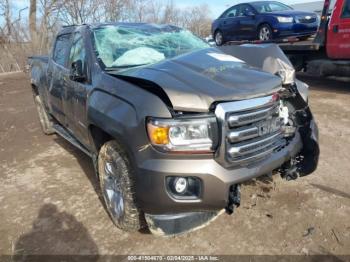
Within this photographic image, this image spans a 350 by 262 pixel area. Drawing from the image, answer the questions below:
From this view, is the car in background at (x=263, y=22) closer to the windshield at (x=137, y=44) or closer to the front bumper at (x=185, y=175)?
the windshield at (x=137, y=44)

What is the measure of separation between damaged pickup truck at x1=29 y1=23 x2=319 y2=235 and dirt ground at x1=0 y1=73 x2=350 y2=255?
1.11 ft

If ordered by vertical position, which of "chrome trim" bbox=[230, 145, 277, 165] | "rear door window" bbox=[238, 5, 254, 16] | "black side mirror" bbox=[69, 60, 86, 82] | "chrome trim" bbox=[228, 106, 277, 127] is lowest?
"chrome trim" bbox=[230, 145, 277, 165]

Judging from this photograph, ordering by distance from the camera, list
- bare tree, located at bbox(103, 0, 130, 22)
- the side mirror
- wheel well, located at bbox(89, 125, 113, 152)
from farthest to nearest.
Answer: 1. bare tree, located at bbox(103, 0, 130, 22)
2. the side mirror
3. wheel well, located at bbox(89, 125, 113, 152)

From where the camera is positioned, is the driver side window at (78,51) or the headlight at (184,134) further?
the driver side window at (78,51)

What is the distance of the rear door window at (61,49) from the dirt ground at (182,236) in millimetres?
1432

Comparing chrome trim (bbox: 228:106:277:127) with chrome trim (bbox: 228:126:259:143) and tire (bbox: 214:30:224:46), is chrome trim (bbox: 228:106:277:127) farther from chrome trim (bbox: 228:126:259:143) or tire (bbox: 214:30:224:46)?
tire (bbox: 214:30:224:46)

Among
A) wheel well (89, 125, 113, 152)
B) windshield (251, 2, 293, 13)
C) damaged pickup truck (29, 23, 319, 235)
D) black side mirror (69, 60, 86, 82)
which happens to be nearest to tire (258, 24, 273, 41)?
windshield (251, 2, 293, 13)

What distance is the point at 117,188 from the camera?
9.82ft

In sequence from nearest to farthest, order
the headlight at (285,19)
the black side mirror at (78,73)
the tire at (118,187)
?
the tire at (118,187), the black side mirror at (78,73), the headlight at (285,19)

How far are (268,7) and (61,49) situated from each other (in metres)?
8.21

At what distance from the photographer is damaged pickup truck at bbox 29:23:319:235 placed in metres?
2.46

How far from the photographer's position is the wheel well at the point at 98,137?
10.6ft

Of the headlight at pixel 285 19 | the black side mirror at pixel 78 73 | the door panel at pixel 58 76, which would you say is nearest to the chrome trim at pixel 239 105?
the black side mirror at pixel 78 73

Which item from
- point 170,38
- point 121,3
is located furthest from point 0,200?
point 121,3
